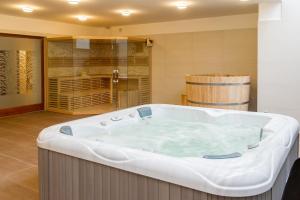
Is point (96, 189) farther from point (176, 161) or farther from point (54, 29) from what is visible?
point (54, 29)

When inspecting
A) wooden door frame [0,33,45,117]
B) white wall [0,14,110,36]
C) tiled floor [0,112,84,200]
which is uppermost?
white wall [0,14,110,36]

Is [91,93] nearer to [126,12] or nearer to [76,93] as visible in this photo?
[76,93]

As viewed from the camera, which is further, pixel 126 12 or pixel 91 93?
pixel 91 93

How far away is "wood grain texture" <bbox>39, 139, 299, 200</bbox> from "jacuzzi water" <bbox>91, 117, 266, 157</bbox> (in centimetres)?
61

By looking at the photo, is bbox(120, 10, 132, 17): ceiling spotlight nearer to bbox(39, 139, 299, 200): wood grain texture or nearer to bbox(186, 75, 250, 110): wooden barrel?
bbox(186, 75, 250, 110): wooden barrel

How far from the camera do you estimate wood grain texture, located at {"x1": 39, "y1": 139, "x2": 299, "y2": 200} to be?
1.51m

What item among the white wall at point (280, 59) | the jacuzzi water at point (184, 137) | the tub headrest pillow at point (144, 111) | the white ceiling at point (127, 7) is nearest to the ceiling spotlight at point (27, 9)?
the white ceiling at point (127, 7)

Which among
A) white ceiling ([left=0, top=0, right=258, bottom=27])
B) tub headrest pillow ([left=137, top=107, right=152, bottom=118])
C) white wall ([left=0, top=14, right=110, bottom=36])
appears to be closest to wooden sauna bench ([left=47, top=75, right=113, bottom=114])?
white wall ([left=0, top=14, right=110, bottom=36])

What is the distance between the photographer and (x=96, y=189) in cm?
179

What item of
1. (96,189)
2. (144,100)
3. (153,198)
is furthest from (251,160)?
(144,100)

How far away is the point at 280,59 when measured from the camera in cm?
455

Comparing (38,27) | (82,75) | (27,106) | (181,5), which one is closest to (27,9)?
(38,27)

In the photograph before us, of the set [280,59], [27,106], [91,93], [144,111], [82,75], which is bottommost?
[27,106]

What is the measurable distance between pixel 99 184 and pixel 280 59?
12.6ft
